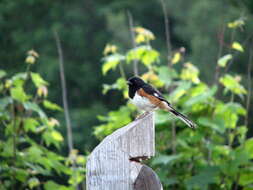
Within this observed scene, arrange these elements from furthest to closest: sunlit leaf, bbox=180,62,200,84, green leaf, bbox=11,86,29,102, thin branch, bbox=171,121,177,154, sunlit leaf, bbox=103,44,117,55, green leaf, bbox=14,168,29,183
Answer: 1. sunlit leaf, bbox=103,44,117,55
2. sunlit leaf, bbox=180,62,200,84
3. thin branch, bbox=171,121,177,154
4. green leaf, bbox=11,86,29,102
5. green leaf, bbox=14,168,29,183

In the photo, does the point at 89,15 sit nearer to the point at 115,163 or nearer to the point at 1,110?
the point at 1,110

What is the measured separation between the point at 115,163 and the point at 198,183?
6.10ft

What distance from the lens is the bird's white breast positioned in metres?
4.32

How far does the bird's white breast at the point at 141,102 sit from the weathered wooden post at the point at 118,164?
161 cm

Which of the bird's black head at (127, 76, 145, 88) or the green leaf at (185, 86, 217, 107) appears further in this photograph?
the green leaf at (185, 86, 217, 107)

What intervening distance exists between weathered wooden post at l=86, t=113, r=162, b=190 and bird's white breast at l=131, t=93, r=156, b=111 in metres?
1.61

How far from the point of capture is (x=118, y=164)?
2635 millimetres

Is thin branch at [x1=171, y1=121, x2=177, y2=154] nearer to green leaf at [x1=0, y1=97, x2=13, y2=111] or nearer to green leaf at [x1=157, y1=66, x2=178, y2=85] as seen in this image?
green leaf at [x1=157, y1=66, x2=178, y2=85]

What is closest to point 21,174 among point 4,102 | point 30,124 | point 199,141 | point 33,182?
point 33,182

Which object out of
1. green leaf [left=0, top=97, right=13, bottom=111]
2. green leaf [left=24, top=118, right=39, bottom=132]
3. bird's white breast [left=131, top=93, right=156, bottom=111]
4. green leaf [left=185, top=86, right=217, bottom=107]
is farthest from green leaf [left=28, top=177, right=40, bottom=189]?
green leaf [left=185, top=86, right=217, bottom=107]

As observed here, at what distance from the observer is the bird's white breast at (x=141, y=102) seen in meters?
4.32

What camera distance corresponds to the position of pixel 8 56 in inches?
930

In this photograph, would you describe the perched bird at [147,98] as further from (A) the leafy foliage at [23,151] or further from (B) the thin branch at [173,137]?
(A) the leafy foliage at [23,151]

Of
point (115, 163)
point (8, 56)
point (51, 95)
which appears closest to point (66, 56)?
point (8, 56)
